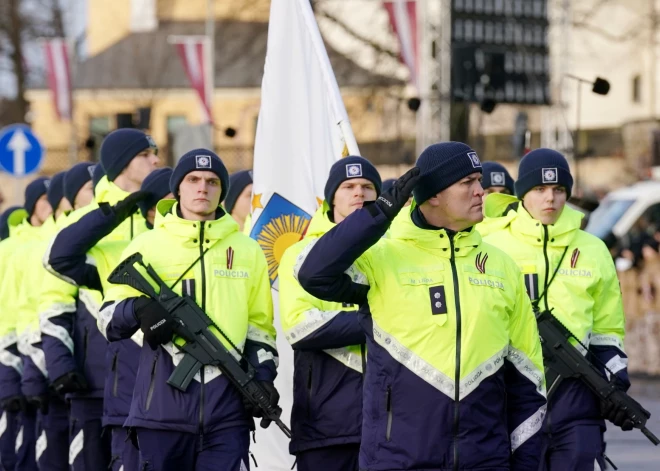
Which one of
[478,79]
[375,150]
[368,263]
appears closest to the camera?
[368,263]

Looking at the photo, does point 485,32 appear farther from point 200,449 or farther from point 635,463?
point 200,449

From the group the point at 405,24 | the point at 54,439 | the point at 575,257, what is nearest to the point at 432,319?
the point at 575,257

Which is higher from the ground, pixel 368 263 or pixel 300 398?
pixel 368 263

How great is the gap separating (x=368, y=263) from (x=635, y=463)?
7574 millimetres

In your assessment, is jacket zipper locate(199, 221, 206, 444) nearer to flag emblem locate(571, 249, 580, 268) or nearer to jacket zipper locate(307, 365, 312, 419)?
jacket zipper locate(307, 365, 312, 419)

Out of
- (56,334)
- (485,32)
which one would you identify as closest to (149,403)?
(56,334)

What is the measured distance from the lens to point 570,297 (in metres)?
8.77

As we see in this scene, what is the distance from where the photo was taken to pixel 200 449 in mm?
8031

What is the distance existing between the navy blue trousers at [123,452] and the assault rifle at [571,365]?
2.09 m

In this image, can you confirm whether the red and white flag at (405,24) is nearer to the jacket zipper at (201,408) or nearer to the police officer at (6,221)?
the police officer at (6,221)

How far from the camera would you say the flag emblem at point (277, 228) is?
10.4 metres

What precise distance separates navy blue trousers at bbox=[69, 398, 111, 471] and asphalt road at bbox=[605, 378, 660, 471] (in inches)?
181

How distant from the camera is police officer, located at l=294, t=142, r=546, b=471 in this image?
6598 mm

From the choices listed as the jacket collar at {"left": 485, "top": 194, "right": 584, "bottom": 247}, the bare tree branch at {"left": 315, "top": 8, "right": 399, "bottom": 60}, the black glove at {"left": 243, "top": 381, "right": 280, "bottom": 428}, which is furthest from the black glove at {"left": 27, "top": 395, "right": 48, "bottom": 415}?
the bare tree branch at {"left": 315, "top": 8, "right": 399, "bottom": 60}
